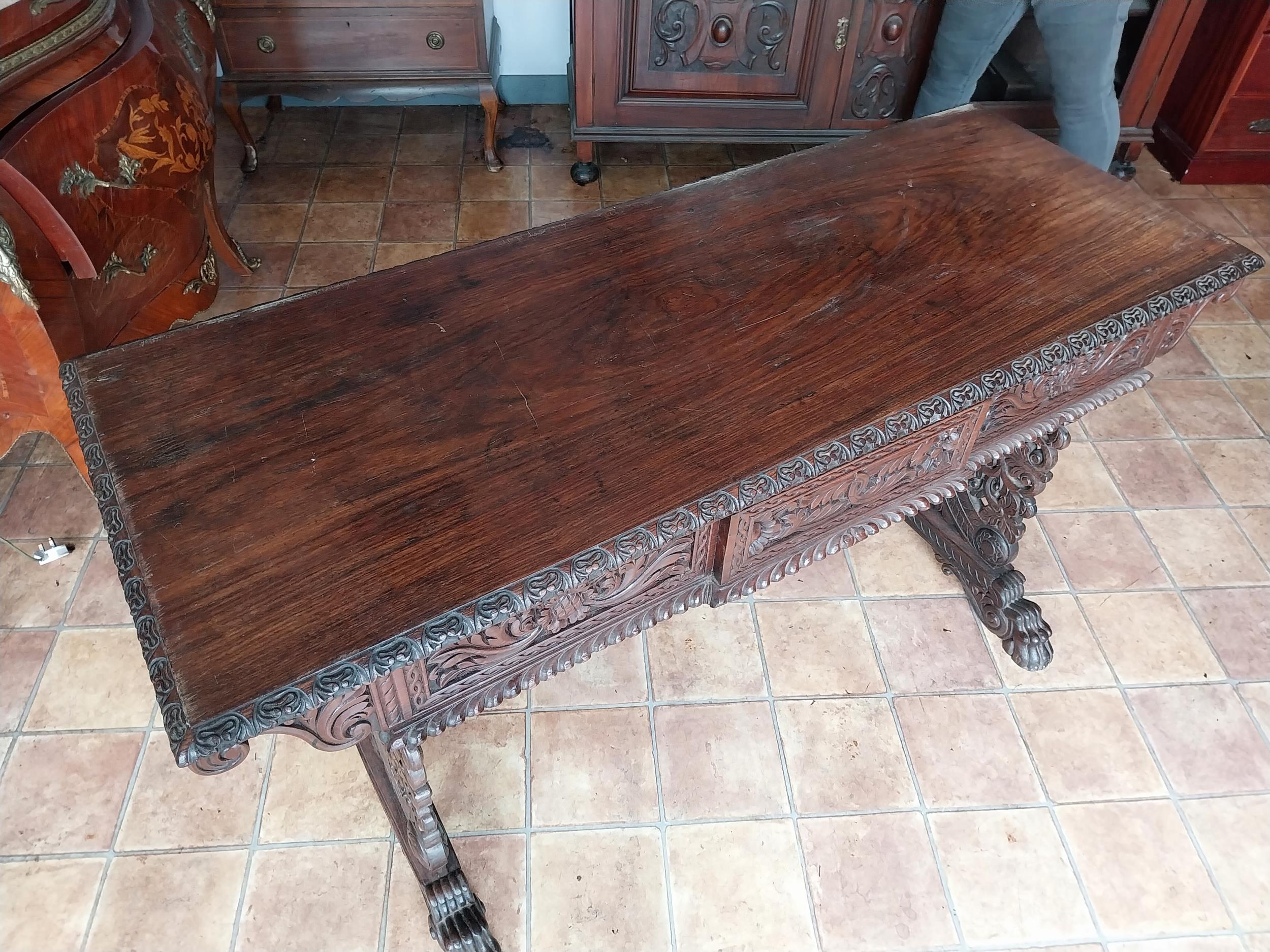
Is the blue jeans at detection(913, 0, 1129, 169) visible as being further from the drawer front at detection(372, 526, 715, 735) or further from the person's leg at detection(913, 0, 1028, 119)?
the drawer front at detection(372, 526, 715, 735)

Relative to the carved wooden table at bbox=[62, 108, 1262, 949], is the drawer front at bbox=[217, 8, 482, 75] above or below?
below

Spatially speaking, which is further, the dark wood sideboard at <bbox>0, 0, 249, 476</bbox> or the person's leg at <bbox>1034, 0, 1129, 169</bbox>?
the person's leg at <bbox>1034, 0, 1129, 169</bbox>

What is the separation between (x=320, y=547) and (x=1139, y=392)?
1840 mm

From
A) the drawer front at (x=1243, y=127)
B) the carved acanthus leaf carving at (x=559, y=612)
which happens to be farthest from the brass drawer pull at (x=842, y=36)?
the carved acanthus leaf carving at (x=559, y=612)

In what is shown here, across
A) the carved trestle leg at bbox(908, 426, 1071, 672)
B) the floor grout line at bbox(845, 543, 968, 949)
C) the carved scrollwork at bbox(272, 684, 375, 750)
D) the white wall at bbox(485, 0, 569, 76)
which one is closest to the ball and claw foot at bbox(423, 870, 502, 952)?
the carved scrollwork at bbox(272, 684, 375, 750)

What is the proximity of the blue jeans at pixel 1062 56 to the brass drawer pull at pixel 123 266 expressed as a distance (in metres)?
1.54

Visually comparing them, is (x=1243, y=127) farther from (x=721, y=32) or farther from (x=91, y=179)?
(x=91, y=179)

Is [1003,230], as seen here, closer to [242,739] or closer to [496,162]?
[242,739]

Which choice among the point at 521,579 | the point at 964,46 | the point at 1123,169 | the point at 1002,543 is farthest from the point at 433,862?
the point at 1123,169

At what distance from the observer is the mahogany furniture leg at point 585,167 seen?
240 cm

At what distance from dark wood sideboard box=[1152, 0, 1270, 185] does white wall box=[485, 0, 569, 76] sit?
1.75m

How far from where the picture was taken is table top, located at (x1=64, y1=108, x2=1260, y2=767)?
0.80m

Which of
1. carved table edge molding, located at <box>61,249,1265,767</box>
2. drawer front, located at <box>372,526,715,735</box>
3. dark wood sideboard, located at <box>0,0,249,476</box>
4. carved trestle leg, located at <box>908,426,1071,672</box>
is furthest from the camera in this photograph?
carved trestle leg, located at <box>908,426,1071,672</box>

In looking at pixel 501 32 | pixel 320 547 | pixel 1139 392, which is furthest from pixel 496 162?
pixel 320 547
